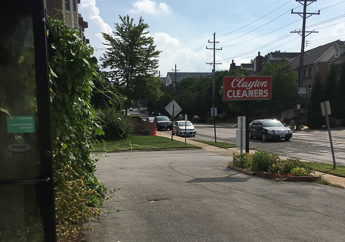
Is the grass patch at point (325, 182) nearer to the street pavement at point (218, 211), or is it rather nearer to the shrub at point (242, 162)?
the street pavement at point (218, 211)

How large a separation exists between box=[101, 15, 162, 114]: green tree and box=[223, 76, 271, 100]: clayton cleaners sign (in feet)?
60.5

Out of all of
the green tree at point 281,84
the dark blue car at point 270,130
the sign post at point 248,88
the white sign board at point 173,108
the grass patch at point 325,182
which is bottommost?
the grass patch at point 325,182

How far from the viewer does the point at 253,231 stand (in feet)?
15.7

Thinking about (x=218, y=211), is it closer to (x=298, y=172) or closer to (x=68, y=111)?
(x=68, y=111)

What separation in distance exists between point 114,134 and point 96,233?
Answer: 2064 cm

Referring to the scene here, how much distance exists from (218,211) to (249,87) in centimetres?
787

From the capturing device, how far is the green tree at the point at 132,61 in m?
30.4

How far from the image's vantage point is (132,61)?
3017 cm

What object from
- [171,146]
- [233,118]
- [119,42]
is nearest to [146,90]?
[119,42]

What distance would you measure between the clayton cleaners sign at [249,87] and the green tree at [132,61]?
60.5 feet

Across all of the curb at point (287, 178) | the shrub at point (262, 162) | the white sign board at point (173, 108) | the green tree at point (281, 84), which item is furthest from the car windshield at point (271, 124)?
the green tree at point (281, 84)

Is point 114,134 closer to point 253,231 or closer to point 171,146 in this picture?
point 171,146

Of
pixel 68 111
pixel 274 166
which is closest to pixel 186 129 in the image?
pixel 274 166

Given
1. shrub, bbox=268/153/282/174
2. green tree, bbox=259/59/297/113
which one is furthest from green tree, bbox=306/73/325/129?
shrub, bbox=268/153/282/174
